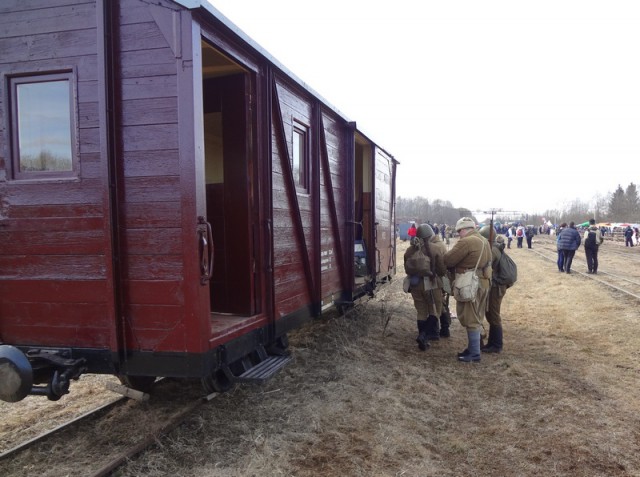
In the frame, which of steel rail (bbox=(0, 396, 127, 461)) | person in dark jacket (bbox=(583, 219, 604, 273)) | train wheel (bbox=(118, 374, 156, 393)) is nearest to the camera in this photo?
steel rail (bbox=(0, 396, 127, 461))

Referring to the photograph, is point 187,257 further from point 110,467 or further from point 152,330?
point 110,467

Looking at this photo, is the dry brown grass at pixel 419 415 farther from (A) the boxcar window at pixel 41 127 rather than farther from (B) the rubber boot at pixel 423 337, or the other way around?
(A) the boxcar window at pixel 41 127

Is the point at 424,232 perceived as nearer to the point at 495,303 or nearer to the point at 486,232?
the point at 486,232

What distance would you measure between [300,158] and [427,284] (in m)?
2.72

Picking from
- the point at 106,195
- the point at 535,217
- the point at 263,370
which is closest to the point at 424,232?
the point at 263,370

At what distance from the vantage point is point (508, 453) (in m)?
3.84

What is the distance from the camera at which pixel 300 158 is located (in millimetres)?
5445

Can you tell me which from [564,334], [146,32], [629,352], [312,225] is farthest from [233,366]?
[564,334]

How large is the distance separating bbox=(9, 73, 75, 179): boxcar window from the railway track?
81.8 inches

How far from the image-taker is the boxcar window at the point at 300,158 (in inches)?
205

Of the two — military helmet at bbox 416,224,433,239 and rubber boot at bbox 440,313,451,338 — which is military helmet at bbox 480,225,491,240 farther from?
rubber boot at bbox 440,313,451,338

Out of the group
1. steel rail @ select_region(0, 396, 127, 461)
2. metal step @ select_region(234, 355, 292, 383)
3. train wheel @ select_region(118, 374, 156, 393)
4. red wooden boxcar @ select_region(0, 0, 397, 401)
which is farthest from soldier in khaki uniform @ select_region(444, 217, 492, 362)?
steel rail @ select_region(0, 396, 127, 461)

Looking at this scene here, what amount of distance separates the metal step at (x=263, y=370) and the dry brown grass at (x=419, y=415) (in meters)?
0.50

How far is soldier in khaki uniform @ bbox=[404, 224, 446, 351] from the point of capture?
683 centimetres
